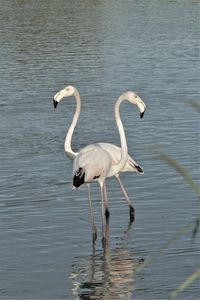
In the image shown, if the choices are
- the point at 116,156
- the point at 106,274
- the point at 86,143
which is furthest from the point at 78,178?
the point at 86,143

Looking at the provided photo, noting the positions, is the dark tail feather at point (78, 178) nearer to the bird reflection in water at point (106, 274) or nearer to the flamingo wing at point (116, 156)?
the flamingo wing at point (116, 156)

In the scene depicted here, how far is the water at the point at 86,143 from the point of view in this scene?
790 cm

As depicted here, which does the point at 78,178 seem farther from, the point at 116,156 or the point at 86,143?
the point at 86,143

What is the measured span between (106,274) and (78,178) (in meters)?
1.24

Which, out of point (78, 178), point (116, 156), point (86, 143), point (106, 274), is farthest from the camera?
point (86, 143)

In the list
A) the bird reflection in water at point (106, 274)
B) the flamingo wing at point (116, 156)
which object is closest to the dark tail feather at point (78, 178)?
the flamingo wing at point (116, 156)

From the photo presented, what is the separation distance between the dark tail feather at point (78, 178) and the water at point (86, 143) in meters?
0.63

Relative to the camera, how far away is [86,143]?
13828 mm

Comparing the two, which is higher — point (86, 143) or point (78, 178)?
point (78, 178)

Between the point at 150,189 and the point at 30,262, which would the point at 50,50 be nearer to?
the point at 150,189

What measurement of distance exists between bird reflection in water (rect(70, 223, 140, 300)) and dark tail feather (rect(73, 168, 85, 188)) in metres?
0.69

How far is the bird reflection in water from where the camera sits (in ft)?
24.3

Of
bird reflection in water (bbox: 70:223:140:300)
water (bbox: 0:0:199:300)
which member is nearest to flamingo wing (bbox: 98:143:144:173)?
water (bbox: 0:0:199:300)

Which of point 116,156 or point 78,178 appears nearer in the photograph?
point 78,178
